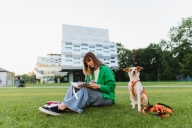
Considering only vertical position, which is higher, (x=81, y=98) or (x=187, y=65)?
(x=187, y=65)

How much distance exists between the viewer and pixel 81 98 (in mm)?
3484

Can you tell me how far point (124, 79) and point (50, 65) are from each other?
70.7ft

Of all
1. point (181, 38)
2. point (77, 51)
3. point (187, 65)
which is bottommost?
point (187, 65)

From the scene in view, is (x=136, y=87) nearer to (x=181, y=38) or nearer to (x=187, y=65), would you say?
(x=187, y=65)

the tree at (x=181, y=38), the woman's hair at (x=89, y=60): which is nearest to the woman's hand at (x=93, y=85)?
the woman's hair at (x=89, y=60)

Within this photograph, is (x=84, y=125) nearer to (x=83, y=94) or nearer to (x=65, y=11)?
(x=83, y=94)

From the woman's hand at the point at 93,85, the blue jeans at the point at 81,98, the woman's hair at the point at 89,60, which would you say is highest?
the woman's hair at the point at 89,60

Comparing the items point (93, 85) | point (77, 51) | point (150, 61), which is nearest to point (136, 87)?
point (93, 85)

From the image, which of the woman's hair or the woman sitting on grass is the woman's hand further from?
the woman's hair

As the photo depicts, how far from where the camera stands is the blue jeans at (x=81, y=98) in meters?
3.42

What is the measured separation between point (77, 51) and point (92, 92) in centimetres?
4585

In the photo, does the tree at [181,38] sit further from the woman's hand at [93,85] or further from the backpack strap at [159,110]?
the woman's hand at [93,85]

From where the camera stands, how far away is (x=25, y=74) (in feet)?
210

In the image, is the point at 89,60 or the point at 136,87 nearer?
the point at 136,87
